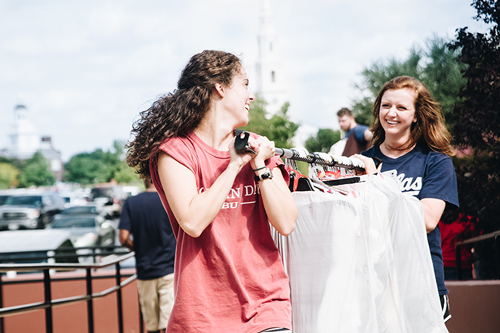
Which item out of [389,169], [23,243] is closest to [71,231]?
[23,243]

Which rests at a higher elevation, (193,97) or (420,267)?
(193,97)

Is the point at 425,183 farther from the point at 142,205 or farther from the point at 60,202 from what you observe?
the point at 60,202

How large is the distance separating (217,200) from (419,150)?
52.6 inches

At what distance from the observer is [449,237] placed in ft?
15.3

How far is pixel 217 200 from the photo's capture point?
178 centimetres

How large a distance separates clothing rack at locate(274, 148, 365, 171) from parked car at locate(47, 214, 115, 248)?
473 inches

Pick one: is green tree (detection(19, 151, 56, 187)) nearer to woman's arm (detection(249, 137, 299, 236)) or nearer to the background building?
the background building

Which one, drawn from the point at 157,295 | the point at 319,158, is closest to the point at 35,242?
the point at 157,295

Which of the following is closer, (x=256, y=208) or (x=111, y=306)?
(x=256, y=208)

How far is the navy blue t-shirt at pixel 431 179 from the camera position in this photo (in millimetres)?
2422

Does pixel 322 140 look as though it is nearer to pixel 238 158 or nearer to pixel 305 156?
pixel 305 156

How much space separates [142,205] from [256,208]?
373 centimetres

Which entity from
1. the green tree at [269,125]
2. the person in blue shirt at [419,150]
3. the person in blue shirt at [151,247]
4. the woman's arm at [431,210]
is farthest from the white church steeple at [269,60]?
the woman's arm at [431,210]

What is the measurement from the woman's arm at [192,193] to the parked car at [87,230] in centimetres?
1234
